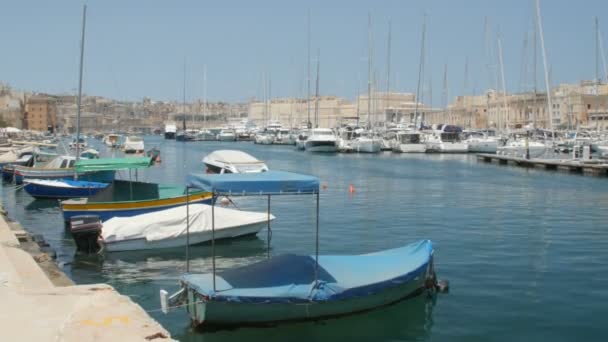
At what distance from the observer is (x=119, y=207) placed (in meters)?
21.5

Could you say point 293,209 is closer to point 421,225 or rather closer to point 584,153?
point 421,225

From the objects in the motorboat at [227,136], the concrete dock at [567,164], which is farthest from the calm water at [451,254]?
the motorboat at [227,136]

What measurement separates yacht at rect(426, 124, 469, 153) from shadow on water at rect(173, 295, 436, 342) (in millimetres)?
68341

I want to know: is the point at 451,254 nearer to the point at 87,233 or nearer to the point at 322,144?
the point at 87,233

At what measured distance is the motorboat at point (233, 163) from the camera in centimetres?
3866

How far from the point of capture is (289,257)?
12.4 meters

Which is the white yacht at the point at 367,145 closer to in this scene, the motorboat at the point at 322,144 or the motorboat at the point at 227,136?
the motorboat at the point at 322,144

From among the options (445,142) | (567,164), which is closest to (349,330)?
(567,164)

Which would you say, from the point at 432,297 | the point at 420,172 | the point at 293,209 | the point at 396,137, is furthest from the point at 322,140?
the point at 432,297

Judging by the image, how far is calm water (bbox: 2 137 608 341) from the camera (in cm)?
1242

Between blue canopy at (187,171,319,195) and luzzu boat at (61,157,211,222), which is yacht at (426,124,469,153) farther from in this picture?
blue canopy at (187,171,319,195)

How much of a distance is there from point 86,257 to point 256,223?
481 cm

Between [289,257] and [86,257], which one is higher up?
[289,257]

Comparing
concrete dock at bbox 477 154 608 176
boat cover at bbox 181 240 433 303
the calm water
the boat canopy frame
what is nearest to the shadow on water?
the calm water
